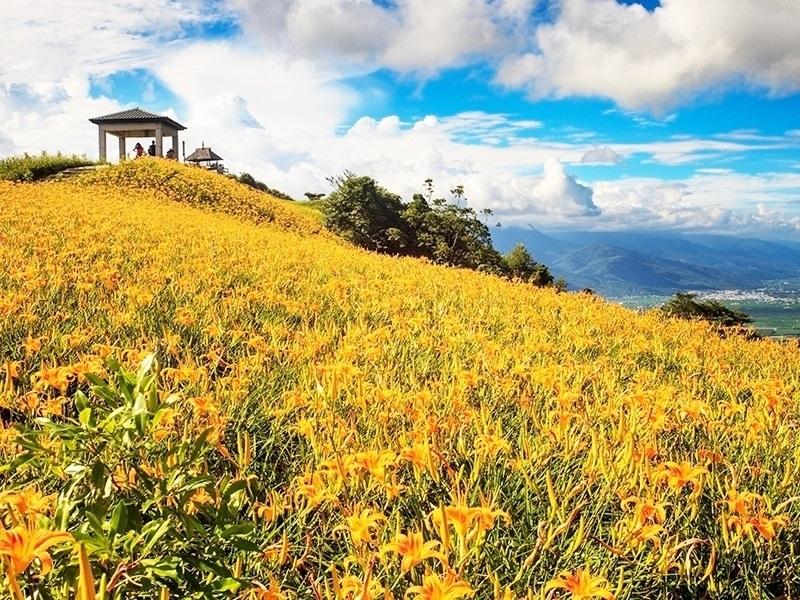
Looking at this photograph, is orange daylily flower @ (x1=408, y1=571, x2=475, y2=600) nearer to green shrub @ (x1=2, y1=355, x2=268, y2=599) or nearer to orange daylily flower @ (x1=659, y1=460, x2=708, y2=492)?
green shrub @ (x1=2, y1=355, x2=268, y2=599)

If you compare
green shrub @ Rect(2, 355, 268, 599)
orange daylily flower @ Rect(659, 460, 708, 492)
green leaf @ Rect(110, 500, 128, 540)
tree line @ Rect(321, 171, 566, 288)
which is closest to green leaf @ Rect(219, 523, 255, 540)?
green shrub @ Rect(2, 355, 268, 599)

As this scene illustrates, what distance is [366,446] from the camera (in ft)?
7.38

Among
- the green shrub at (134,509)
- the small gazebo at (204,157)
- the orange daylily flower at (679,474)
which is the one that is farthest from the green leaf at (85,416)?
the small gazebo at (204,157)

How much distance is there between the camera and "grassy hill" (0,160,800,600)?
125 centimetres

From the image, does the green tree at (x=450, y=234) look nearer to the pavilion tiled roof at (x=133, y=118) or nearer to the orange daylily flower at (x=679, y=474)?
the pavilion tiled roof at (x=133, y=118)

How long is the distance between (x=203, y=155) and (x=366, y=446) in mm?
41565

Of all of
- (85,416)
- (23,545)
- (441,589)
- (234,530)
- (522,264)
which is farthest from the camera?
(522,264)

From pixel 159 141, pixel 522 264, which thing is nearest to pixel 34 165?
pixel 159 141

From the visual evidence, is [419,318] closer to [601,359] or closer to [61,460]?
[601,359]

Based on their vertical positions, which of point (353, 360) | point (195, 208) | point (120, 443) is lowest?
point (353, 360)

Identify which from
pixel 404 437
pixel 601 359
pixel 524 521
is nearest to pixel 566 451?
pixel 524 521

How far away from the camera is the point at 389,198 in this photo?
21.8 meters

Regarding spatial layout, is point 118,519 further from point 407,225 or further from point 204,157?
point 204,157

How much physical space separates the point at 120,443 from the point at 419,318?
297 cm
